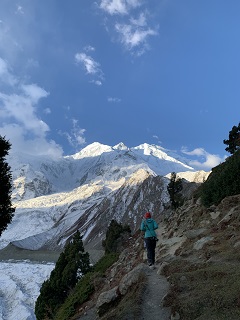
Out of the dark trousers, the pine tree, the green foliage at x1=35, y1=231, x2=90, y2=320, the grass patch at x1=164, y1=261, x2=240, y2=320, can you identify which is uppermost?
the pine tree

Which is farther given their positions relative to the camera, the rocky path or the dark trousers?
the dark trousers

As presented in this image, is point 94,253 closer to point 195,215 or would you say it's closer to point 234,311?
point 195,215

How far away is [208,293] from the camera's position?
8500 millimetres

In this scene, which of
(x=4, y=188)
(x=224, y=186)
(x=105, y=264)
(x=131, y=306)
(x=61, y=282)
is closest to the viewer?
(x=131, y=306)

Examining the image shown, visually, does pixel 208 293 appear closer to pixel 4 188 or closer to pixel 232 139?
pixel 4 188

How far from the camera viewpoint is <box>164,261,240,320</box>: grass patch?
7.66 meters

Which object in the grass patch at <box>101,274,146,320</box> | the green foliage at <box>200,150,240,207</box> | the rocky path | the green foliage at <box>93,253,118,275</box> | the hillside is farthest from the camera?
the green foliage at <box>93,253,118,275</box>

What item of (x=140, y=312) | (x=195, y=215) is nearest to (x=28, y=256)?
(x=195, y=215)

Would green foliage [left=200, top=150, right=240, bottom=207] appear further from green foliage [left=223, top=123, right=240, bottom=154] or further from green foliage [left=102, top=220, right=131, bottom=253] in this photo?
green foliage [left=223, top=123, right=240, bottom=154]

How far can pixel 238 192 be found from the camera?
21.5m

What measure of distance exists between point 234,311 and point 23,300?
4938cm

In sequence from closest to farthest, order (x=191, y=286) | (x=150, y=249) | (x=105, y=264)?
(x=191, y=286) < (x=150, y=249) < (x=105, y=264)

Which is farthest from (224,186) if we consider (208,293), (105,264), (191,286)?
(208,293)

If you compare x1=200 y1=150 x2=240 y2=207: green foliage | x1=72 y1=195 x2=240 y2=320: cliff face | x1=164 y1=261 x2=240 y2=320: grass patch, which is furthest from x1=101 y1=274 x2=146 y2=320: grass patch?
x1=200 y1=150 x2=240 y2=207: green foliage
